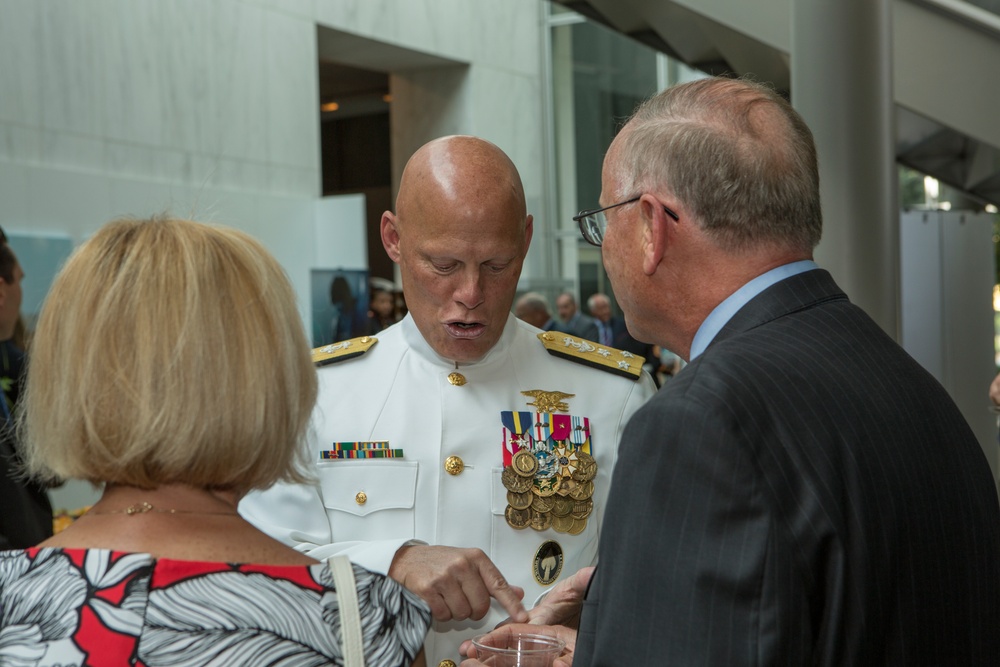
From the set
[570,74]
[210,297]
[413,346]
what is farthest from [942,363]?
[570,74]

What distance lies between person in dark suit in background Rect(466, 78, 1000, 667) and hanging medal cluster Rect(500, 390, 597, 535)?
2.14 feet

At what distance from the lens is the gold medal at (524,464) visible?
215cm

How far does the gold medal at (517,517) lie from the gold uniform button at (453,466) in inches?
4.7

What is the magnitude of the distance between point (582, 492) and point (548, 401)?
0.65 feet

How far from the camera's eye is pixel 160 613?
1180mm

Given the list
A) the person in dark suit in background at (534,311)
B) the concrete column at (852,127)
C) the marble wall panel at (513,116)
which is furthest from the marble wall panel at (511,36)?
the concrete column at (852,127)

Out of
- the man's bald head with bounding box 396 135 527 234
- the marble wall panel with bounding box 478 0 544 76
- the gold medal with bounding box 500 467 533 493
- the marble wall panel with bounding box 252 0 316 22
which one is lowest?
the gold medal with bounding box 500 467 533 493

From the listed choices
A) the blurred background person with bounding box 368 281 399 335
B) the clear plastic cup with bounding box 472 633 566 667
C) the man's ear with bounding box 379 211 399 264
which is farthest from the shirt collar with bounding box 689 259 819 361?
the blurred background person with bounding box 368 281 399 335

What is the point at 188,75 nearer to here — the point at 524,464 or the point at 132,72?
the point at 132,72

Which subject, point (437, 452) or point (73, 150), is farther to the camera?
point (73, 150)

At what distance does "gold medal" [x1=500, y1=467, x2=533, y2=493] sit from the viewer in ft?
7.03

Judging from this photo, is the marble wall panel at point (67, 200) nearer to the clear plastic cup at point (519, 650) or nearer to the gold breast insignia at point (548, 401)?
the gold breast insignia at point (548, 401)

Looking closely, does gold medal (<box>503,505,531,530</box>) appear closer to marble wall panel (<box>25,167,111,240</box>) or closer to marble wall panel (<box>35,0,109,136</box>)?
marble wall panel (<box>25,167,111,240</box>)

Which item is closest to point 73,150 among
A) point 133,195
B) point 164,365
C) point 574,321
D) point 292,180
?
point 133,195
